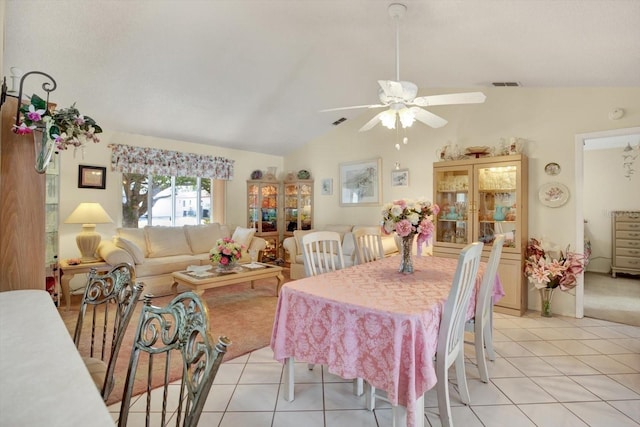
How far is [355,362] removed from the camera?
1.48 m

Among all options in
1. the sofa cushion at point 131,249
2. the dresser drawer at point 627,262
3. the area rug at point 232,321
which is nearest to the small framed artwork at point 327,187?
the area rug at point 232,321

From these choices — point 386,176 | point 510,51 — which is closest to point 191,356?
point 510,51

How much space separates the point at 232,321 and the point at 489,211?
3211 mm

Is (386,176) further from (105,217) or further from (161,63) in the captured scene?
(105,217)

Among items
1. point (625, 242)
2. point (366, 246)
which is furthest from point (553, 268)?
point (625, 242)

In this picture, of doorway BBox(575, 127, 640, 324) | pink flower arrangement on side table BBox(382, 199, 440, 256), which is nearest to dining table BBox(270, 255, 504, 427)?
pink flower arrangement on side table BBox(382, 199, 440, 256)

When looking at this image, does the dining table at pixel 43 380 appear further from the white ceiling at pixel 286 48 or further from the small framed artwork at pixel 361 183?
the small framed artwork at pixel 361 183

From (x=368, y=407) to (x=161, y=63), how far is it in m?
3.56

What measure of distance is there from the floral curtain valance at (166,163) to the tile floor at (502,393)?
3468 mm

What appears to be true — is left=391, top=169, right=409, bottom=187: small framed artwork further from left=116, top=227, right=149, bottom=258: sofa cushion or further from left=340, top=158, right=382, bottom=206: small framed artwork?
left=116, top=227, right=149, bottom=258: sofa cushion

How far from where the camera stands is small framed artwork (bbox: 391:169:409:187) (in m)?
4.79

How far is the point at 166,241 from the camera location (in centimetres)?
465

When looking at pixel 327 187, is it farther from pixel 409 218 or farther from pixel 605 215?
pixel 605 215

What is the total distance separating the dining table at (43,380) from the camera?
57cm
